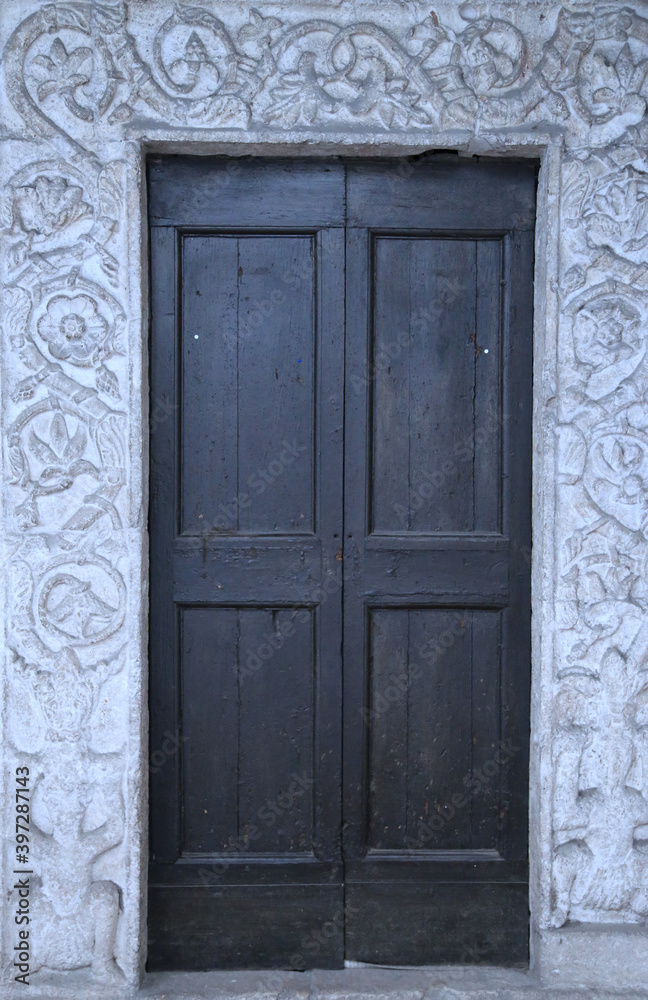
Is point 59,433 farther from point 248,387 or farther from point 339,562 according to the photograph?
point 339,562

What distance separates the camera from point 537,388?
2807mm

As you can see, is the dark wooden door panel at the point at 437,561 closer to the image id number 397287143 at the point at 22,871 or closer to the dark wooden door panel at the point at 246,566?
the dark wooden door panel at the point at 246,566

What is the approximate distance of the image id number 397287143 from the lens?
273 cm

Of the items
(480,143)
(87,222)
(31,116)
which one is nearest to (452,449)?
(480,143)

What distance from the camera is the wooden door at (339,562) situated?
2.85 m

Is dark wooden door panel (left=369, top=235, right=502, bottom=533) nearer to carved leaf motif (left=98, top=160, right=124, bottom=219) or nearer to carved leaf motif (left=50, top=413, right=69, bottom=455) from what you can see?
carved leaf motif (left=98, top=160, right=124, bottom=219)

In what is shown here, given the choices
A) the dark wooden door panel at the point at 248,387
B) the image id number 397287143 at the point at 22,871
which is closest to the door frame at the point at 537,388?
the dark wooden door panel at the point at 248,387

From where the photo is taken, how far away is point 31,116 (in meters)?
2.67

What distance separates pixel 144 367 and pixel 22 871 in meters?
1.68

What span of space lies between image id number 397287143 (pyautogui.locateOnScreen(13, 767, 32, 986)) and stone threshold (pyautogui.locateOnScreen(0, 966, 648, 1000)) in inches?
4.3

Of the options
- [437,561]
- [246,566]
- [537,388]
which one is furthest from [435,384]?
[246,566]

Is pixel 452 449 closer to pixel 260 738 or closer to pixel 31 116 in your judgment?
pixel 260 738

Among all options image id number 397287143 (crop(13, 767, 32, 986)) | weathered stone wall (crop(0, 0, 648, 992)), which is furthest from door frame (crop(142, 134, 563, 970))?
image id number 397287143 (crop(13, 767, 32, 986))

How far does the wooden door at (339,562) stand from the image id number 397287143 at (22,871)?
41 cm
